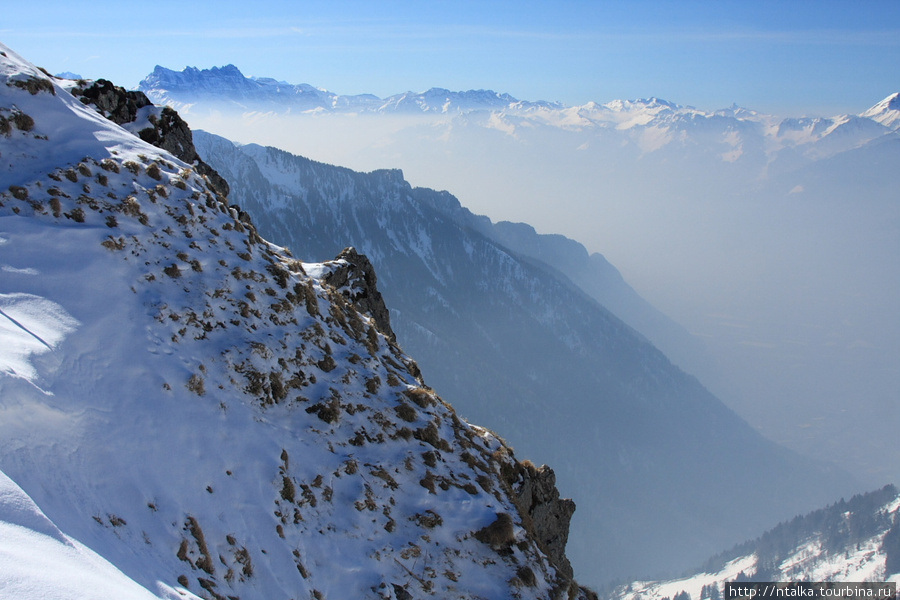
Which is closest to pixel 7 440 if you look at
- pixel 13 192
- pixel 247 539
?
pixel 247 539

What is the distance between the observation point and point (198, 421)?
22750 mm

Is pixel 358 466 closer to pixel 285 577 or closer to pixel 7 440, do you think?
pixel 285 577

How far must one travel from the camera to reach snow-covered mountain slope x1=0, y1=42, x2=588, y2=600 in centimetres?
1703

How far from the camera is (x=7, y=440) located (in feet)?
50.5

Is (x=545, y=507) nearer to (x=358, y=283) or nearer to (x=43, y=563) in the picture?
(x=358, y=283)

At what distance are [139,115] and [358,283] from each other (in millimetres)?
23557

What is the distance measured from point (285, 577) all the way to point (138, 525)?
5905mm

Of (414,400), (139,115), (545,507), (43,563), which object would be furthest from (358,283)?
(43,563)

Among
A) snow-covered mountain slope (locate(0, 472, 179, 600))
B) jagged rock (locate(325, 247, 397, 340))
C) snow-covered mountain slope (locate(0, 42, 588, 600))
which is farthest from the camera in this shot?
jagged rock (locate(325, 247, 397, 340))

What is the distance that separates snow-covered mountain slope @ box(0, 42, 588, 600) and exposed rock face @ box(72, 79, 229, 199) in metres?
6.77

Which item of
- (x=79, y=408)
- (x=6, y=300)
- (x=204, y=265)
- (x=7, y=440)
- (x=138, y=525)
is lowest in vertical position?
(x=138, y=525)

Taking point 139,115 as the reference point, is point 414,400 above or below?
below

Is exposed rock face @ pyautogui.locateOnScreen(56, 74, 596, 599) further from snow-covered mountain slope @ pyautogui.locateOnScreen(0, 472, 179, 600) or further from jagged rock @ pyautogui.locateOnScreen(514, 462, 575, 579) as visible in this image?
snow-covered mountain slope @ pyautogui.locateOnScreen(0, 472, 179, 600)

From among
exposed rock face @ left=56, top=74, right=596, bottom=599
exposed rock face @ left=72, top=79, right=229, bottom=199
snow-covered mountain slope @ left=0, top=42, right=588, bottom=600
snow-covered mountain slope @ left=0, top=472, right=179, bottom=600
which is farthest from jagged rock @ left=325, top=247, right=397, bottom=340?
snow-covered mountain slope @ left=0, top=472, right=179, bottom=600
